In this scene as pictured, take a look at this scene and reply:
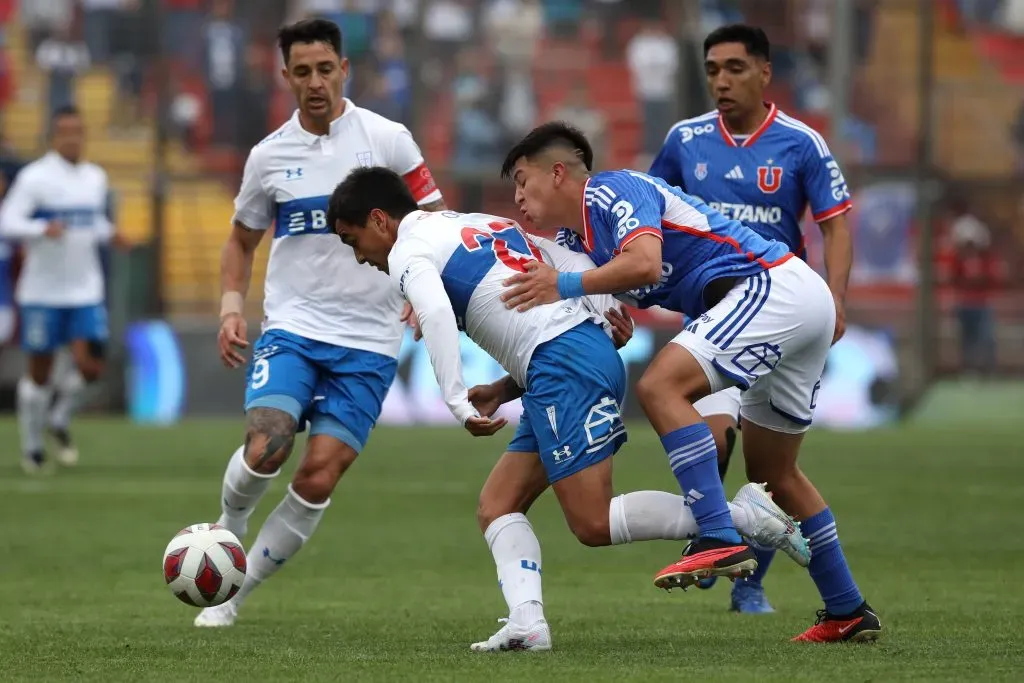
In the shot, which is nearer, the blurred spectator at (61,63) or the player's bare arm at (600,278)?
the player's bare arm at (600,278)

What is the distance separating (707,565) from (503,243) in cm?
139

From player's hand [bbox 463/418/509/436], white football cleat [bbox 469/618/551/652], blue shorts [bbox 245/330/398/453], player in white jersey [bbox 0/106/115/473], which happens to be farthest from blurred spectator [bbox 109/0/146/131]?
player's hand [bbox 463/418/509/436]

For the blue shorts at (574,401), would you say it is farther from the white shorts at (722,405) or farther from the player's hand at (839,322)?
the white shorts at (722,405)

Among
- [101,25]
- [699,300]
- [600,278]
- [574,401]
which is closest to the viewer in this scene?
[600,278]

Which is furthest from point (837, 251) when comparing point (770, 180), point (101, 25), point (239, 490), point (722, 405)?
point (101, 25)

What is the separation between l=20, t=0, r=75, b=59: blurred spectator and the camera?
23.4 metres

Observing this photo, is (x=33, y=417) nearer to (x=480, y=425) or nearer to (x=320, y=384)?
(x=320, y=384)

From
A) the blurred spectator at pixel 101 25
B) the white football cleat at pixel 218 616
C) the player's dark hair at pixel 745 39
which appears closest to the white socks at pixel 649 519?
the white football cleat at pixel 218 616

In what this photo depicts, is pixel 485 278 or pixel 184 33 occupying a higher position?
pixel 485 278

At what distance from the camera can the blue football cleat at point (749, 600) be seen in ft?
24.6

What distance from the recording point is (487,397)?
20.8 feet

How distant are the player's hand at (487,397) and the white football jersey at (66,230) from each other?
9200 mm

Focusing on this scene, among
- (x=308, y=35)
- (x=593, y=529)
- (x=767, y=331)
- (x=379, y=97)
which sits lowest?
(x=379, y=97)

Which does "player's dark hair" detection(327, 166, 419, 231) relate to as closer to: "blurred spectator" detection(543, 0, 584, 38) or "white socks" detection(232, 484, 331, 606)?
"white socks" detection(232, 484, 331, 606)
